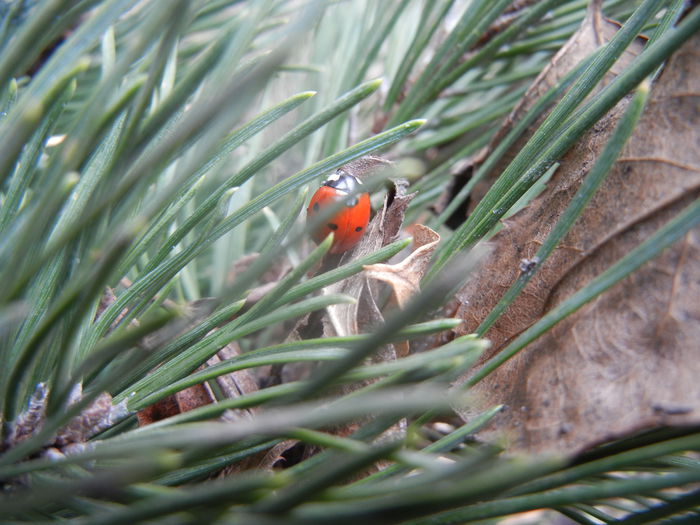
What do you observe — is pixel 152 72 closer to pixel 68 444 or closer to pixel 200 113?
pixel 200 113

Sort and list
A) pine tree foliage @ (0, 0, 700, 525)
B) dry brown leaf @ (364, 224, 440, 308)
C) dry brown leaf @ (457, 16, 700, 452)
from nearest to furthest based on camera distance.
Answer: pine tree foliage @ (0, 0, 700, 525) → dry brown leaf @ (457, 16, 700, 452) → dry brown leaf @ (364, 224, 440, 308)

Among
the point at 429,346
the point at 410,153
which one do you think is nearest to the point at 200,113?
the point at 429,346

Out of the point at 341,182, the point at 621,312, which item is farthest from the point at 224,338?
the point at 341,182

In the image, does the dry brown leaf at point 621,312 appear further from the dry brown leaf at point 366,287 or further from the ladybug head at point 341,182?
the ladybug head at point 341,182

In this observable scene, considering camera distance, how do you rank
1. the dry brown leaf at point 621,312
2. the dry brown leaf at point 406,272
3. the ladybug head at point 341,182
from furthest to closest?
the ladybug head at point 341,182 → the dry brown leaf at point 406,272 → the dry brown leaf at point 621,312

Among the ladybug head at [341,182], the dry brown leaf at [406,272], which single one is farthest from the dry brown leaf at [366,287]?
the ladybug head at [341,182]

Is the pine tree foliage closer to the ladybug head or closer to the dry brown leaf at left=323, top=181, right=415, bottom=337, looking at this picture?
the dry brown leaf at left=323, top=181, right=415, bottom=337

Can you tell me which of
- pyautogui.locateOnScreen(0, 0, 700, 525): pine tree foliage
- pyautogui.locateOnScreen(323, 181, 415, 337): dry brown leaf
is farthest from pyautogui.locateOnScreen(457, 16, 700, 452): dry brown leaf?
pyautogui.locateOnScreen(323, 181, 415, 337): dry brown leaf

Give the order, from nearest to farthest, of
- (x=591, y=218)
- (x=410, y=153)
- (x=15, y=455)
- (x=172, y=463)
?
(x=172, y=463) < (x=15, y=455) < (x=591, y=218) < (x=410, y=153)

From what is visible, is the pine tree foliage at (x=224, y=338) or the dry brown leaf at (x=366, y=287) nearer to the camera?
the pine tree foliage at (x=224, y=338)
